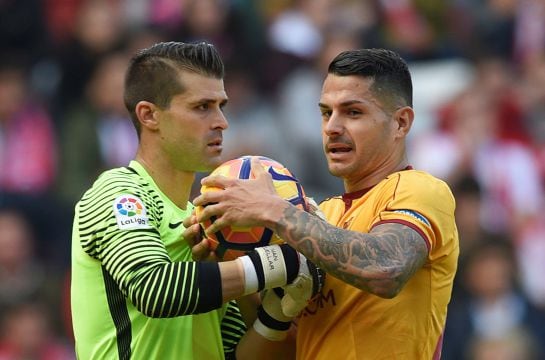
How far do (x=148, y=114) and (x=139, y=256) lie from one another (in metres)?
1.12

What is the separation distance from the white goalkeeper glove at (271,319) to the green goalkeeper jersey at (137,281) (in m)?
0.27

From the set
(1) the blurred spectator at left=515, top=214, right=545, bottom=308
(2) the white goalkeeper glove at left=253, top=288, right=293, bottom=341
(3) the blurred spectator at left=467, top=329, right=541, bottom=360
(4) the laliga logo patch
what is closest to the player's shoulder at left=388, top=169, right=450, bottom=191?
(2) the white goalkeeper glove at left=253, top=288, right=293, bottom=341

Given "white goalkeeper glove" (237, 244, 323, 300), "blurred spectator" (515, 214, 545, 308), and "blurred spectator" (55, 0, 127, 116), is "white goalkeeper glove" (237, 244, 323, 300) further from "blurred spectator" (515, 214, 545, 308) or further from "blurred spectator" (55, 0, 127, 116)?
Answer: "blurred spectator" (55, 0, 127, 116)

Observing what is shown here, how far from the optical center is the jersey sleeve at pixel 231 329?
699 centimetres

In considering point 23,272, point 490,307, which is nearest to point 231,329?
point 23,272

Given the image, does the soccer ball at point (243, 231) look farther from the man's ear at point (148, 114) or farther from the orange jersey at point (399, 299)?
the man's ear at point (148, 114)

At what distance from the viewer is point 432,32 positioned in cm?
1505

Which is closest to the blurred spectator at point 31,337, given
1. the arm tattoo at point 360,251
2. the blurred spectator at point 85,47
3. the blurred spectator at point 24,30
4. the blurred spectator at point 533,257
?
the blurred spectator at point 85,47

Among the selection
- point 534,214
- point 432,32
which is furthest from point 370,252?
point 432,32

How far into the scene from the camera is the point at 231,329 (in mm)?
7020

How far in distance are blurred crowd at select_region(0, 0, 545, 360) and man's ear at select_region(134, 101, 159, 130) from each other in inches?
242

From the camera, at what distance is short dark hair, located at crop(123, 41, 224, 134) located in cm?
680

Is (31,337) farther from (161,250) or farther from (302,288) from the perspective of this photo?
(302,288)

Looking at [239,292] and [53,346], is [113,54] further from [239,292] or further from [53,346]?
[239,292]
